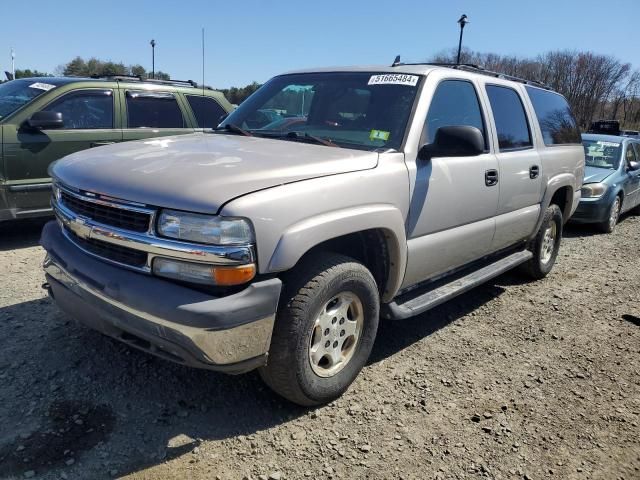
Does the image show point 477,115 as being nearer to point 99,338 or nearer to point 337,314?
point 337,314

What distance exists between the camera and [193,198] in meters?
2.26

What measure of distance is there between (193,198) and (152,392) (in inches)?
54.6

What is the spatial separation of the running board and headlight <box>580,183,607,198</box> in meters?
4.61

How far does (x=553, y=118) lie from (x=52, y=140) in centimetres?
545

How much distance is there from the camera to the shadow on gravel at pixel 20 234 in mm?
5656

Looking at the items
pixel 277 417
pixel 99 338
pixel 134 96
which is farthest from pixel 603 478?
pixel 134 96

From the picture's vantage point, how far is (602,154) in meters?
9.45

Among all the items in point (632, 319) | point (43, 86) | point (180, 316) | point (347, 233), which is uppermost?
point (43, 86)

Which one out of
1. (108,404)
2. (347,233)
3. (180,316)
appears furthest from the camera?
(108,404)

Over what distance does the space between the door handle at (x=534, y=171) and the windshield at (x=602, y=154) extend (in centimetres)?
534

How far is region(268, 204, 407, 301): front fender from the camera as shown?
7.88ft

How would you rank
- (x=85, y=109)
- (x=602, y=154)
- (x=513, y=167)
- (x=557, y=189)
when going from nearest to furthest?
(x=513, y=167), (x=557, y=189), (x=85, y=109), (x=602, y=154)

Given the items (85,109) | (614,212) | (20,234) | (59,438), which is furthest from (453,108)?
(614,212)

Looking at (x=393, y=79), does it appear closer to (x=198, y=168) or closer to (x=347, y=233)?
(x=347, y=233)
